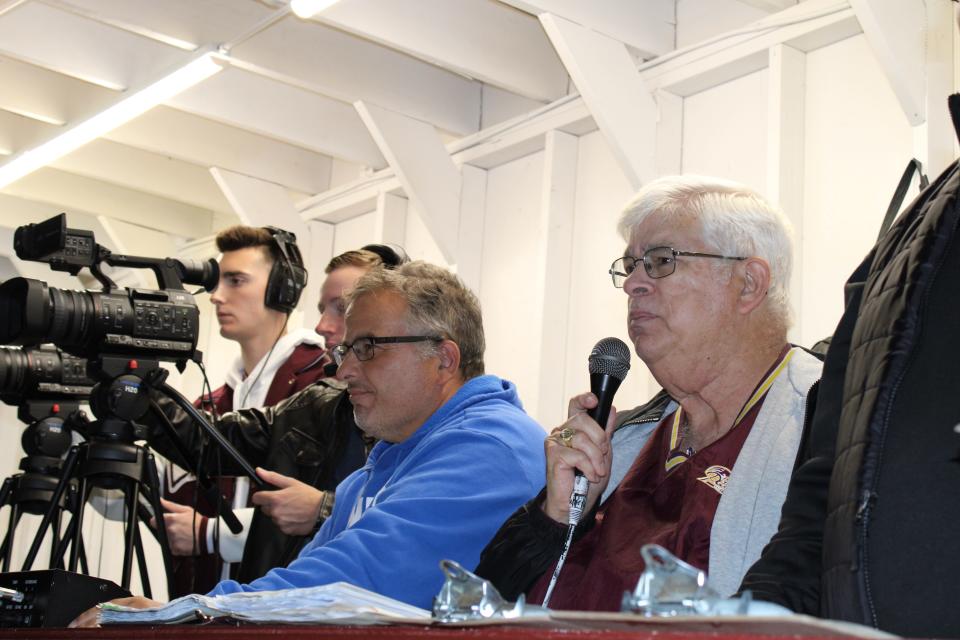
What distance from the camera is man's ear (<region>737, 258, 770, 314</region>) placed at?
5.55 feet

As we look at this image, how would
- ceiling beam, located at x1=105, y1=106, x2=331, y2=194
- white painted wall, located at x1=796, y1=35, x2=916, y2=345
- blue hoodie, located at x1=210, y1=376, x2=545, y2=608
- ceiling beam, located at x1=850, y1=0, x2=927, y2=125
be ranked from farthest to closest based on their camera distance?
ceiling beam, located at x1=105, y1=106, x2=331, y2=194 → white painted wall, located at x1=796, y1=35, x2=916, y2=345 → ceiling beam, located at x1=850, y1=0, x2=927, y2=125 → blue hoodie, located at x1=210, y1=376, x2=545, y2=608

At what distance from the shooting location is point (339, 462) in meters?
2.46

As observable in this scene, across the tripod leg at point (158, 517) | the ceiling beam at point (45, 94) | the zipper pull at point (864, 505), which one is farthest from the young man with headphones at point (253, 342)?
the zipper pull at point (864, 505)

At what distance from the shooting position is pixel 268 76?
376 centimetres

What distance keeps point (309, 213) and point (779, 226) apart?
3397 mm

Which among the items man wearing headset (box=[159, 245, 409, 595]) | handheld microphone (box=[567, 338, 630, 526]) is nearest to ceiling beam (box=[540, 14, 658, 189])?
man wearing headset (box=[159, 245, 409, 595])

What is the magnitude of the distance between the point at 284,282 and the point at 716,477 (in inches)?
72.0

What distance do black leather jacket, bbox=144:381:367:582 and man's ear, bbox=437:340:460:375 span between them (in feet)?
1.29

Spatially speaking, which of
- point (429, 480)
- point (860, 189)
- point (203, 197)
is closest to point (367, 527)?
point (429, 480)

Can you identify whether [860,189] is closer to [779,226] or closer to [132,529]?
[779,226]

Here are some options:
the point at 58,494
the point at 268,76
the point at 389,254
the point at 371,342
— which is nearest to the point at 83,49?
the point at 268,76

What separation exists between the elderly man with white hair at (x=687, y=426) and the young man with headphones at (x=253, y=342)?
3.77 ft

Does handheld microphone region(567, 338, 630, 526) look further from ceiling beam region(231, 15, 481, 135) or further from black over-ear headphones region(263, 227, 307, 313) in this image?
ceiling beam region(231, 15, 481, 135)

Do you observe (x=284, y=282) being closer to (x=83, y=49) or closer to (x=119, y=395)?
(x=119, y=395)
